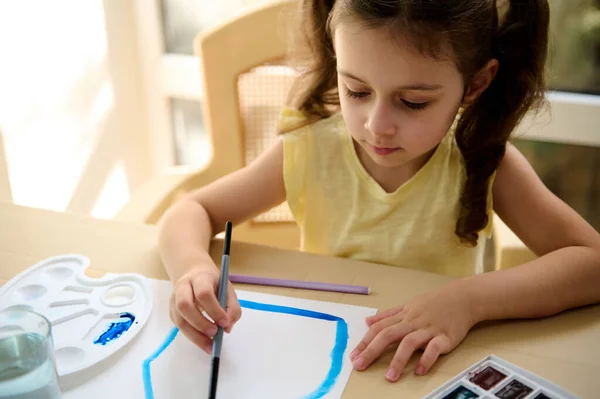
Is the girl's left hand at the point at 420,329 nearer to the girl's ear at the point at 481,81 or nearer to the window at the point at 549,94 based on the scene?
the girl's ear at the point at 481,81

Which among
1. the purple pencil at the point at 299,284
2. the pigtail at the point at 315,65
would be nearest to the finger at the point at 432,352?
the purple pencil at the point at 299,284

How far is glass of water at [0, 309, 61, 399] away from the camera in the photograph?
535 millimetres

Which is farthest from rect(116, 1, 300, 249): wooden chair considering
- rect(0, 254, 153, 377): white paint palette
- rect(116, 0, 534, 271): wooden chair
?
rect(0, 254, 153, 377): white paint palette

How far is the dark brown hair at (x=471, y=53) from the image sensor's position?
693 mm

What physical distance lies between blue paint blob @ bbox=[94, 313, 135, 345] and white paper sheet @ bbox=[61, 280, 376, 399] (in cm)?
2

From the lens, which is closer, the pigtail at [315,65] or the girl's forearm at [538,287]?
the girl's forearm at [538,287]

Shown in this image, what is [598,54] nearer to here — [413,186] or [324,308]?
[413,186]

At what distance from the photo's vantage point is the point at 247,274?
76 cm

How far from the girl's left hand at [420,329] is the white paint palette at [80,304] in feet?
0.81

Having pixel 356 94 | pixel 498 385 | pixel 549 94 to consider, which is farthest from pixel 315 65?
pixel 549 94

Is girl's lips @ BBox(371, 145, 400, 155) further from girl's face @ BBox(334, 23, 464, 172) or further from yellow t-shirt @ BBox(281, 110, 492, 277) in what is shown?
yellow t-shirt @ BBox(281, 110, 492, 277)

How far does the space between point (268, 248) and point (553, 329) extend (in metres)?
0.35

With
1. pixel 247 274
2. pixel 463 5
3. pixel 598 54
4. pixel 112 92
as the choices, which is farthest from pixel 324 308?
A: pixel 112 92

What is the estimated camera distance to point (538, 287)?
68 cm
